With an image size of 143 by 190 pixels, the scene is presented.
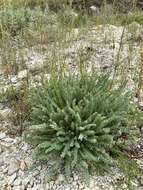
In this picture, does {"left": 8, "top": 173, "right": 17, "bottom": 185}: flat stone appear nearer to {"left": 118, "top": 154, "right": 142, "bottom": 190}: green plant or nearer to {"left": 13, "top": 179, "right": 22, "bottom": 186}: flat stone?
{"left": 13, "top": 179, "right": 22, "bottom": 186}: flat stone

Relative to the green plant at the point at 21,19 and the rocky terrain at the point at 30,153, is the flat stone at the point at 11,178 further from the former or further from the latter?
the green plant at the point at 21,19

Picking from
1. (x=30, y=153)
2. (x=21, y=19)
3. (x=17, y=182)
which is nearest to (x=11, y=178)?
(x=17, y=182)

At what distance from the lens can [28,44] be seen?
531cm

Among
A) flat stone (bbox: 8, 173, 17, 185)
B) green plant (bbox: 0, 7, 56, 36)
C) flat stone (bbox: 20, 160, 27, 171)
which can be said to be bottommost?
flat stone (bbox: 8, 173, 17, 185)

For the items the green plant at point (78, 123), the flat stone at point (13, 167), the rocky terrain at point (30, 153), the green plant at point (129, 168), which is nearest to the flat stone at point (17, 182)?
the rocky terrain at point (30, 153)

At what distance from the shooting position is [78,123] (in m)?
3.26

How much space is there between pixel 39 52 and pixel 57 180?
2.44 metres

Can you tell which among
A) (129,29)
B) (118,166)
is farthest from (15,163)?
(129,29)

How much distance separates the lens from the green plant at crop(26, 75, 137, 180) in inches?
126

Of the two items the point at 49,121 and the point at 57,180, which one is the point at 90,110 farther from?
the point at 57,180

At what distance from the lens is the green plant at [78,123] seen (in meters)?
3.19

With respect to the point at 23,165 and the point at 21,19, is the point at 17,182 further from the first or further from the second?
the point at 21,19

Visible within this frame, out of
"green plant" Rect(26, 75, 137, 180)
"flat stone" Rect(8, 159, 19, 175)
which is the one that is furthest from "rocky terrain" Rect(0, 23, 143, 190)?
"green plant" Rect(26, 75, 137, 180)

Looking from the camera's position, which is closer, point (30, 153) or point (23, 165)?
point (23, 165)
